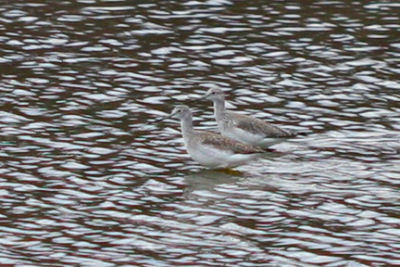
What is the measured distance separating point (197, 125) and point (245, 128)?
5.39 feet

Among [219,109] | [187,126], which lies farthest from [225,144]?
[219,109]

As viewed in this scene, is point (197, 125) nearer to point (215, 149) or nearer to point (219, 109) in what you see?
point (219, 109)

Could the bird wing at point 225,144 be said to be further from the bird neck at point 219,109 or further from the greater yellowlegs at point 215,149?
the bird neck at point 219,109

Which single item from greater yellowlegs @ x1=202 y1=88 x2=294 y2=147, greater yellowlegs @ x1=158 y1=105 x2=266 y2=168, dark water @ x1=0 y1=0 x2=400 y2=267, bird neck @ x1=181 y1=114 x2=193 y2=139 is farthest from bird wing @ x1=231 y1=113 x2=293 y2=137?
bird neck @ x1=181 y1=114 x2=193 y2=139

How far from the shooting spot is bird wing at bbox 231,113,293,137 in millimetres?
20969

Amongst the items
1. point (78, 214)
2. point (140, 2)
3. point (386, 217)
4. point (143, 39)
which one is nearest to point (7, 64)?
point (143, 39)

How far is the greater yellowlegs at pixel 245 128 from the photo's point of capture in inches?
827

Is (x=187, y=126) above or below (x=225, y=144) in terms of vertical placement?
above

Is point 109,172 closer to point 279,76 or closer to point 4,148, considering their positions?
point 4,148

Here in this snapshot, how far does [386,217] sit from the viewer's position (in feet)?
57.8

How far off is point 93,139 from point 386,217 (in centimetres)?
581

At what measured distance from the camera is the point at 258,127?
2111 cm

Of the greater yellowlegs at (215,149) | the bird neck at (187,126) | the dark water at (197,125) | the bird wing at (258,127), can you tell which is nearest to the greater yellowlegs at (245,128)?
the bird wing at (258,127)

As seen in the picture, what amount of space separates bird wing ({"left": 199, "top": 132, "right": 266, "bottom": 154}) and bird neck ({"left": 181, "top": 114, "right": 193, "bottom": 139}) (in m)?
0.22
